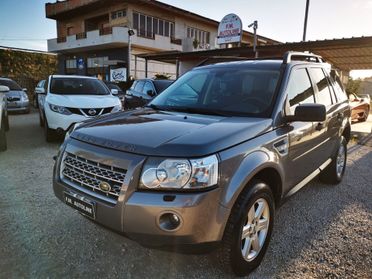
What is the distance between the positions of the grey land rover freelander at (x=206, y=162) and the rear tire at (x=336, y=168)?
4.00 feet

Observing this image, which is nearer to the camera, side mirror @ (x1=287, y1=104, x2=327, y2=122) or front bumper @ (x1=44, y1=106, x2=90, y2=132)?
side mirror @ (x1=287, y1=104, x2=327, y2=122)

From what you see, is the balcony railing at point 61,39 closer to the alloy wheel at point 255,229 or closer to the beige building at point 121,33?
the beige building at point 121,33

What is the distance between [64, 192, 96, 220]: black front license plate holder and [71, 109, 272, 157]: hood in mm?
435

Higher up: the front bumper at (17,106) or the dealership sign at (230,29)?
the dealership sign at (230,29)

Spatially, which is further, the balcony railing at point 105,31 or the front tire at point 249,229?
the balcony railing at point 105,31

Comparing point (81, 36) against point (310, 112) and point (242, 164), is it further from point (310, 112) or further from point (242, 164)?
point (242, 164)

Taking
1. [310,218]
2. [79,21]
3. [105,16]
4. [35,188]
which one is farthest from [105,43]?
[310,218]

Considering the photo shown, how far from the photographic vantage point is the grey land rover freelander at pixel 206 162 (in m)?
1.96

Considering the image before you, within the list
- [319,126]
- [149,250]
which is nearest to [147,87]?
[319,126]

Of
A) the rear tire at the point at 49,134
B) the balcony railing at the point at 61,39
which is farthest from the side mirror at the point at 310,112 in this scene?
the balcony railing at the point at 61,39

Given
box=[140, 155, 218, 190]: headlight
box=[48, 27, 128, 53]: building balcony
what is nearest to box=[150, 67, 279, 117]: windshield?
box=[140, 155, 218, 190]: headlight

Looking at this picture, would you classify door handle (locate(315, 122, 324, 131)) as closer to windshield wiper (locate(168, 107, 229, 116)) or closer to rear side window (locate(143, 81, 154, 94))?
windshield wiper (locate(168, 107, 229, 116))

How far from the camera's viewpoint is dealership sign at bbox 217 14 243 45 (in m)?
16.1

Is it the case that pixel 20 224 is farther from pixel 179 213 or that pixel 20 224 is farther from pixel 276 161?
pixel 276 161
